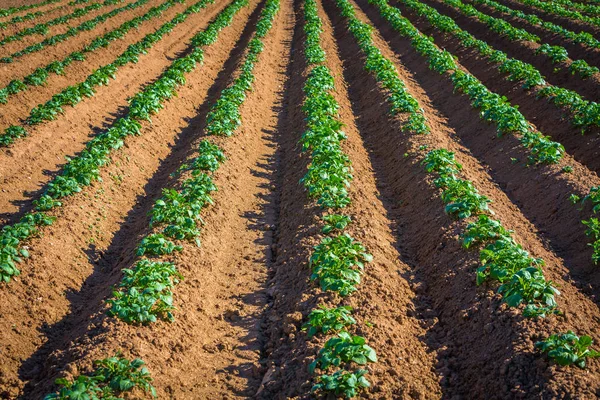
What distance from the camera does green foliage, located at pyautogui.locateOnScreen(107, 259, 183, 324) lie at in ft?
20.5

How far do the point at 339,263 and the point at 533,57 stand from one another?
16191mm

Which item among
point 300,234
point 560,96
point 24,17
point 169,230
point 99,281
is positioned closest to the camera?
point 99,281

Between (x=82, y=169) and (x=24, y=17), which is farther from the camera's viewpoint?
(x=24, y=17)

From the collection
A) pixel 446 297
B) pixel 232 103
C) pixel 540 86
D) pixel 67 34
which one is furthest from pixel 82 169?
pixel 67 34

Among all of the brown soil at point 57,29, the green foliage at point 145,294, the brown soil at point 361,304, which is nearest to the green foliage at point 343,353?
the brown soil at point 361,304

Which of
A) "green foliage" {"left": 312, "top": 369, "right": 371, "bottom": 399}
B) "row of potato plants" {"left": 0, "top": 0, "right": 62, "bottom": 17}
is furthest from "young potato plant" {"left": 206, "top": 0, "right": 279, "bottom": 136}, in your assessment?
"row of potato plants" {"left": 0, "top": 0, "right": 62, "bottom": 17}

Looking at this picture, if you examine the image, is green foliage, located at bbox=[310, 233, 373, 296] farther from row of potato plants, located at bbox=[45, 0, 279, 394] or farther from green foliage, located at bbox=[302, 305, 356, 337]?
row of potato plants, located at bbox=[45, 0, 279, 394]

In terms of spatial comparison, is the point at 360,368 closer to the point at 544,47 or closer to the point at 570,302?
the point at 570,302

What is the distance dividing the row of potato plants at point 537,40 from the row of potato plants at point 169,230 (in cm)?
1155

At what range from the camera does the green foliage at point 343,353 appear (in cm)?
546

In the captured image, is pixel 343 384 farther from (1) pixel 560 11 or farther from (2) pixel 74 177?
(1) pixel 560 11

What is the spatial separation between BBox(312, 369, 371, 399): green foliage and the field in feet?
0.08

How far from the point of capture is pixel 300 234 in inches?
333

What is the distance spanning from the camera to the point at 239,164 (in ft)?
37.1
